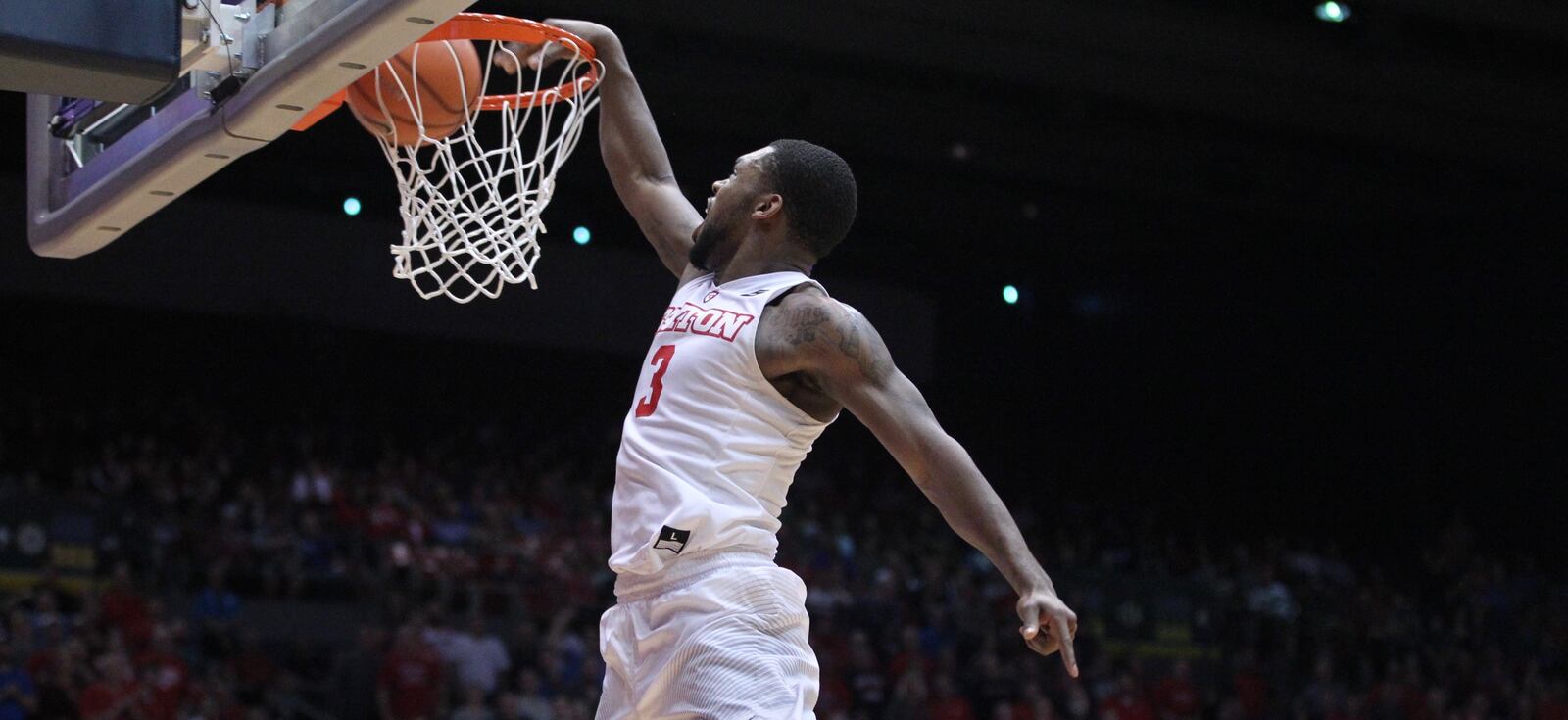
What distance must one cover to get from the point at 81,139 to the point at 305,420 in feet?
36.6

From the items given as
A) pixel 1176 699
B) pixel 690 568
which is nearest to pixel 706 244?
pixel 690 568

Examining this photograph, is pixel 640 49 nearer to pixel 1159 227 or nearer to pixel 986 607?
pixel 986 607

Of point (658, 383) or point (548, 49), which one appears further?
point (548, 49)

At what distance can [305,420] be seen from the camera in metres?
14.6

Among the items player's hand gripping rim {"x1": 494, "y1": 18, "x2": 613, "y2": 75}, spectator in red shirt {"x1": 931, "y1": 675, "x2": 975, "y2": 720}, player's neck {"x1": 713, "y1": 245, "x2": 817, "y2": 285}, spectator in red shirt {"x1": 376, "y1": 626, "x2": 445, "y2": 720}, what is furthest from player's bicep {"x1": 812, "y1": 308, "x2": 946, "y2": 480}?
spectator in red shirt {"x1": 931, "y1": 675, "x2": 975, "y2": 720}

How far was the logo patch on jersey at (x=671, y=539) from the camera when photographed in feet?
9.79

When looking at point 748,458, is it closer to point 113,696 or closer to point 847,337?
point 847,337

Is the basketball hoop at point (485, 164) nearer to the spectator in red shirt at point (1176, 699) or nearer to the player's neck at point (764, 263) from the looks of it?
the player's neck at point (764, 263)

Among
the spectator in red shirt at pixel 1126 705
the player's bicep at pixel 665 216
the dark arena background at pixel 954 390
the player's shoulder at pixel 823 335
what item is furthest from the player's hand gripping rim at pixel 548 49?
the spectator in red shirt at pixel 1126 705

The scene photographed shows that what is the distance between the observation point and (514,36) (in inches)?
146

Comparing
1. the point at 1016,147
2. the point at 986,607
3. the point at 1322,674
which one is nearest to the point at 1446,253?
the point at 1016,147

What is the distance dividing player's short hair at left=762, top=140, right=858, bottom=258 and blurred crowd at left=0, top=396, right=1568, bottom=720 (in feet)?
20.0

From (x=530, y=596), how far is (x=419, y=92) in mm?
7177

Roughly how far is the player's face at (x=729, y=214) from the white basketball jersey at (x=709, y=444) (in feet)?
0.41
